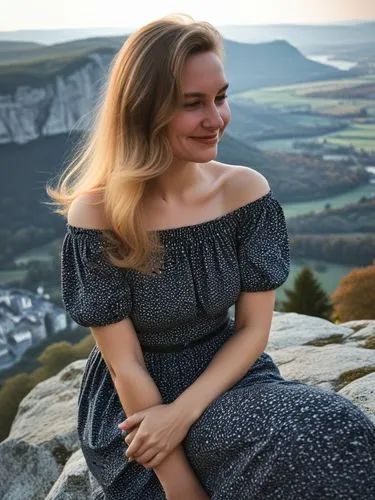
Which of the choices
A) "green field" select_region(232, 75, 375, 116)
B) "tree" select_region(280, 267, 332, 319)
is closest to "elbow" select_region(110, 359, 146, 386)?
"tree" select_region(280, 267, 332, 319)

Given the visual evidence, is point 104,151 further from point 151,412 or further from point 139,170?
point 151,412

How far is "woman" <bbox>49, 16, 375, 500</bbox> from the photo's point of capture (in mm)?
2225

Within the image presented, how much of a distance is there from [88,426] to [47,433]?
65.3 inches

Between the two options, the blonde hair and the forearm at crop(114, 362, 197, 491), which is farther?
the forearm at crop(114, 362, 197, 491)

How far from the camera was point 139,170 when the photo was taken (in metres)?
2.50

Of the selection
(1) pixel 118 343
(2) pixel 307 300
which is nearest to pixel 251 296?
(1) pixel 118 343

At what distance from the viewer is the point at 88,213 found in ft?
8.43

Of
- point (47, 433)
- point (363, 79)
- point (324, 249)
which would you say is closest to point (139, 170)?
point (47, 433)

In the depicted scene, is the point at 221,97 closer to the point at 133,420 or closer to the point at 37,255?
the point at 133,420

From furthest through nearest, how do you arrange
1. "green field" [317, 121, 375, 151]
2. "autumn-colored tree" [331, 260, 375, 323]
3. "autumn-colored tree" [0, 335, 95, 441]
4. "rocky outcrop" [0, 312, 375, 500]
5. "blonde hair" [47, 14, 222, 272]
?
"green field" [317, 121, 375, 151]
"autumn-colored tree" [0, 335, 95, 441]
"autumn-colored tree" [331, 260, 375, 323]
"rocky outcrop" [0, 312, 375, 500]
"blonde hair" [47, 14, 222, 272]

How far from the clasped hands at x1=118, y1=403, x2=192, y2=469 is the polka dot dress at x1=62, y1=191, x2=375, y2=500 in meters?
0.05

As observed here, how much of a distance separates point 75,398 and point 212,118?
2.92 meters

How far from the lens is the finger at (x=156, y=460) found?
2.37m

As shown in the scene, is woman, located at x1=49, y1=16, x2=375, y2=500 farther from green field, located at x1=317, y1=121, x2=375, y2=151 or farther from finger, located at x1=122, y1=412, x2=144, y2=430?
green field, located at x1=317, y1=121, x2=375, y2=151
